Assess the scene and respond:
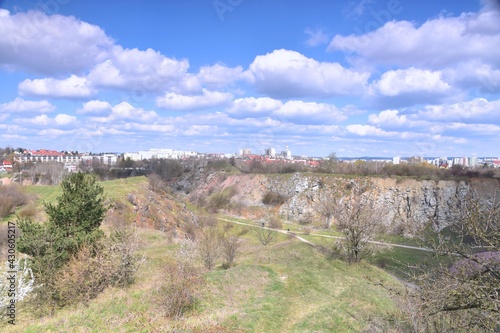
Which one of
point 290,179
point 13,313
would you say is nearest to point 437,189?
point 290,179

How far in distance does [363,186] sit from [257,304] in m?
75.4

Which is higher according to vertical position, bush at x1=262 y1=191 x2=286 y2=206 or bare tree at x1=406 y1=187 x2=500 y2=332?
bare tree at x1=406 y1=187 x2=500 y2=332

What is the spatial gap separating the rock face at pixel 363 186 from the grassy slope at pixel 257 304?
4096 cm

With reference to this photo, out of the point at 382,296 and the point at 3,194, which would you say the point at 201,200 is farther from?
the point at 382,296

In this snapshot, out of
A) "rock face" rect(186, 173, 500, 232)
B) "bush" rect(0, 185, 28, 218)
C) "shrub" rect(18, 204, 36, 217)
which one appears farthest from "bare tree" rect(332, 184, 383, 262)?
"bush" rect(0, 185, 28, 218)

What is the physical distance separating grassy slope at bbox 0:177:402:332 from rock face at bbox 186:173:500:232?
4096cm

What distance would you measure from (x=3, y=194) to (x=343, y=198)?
7302 cm

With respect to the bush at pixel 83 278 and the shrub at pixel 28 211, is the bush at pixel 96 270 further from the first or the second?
the shrub at pixel 28 211

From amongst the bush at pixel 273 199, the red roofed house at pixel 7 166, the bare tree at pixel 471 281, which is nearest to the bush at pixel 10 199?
the bare tree at pixel 471 281

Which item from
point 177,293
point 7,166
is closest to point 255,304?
point 177,293

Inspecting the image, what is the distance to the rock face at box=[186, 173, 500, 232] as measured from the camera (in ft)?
257

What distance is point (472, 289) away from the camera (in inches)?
418

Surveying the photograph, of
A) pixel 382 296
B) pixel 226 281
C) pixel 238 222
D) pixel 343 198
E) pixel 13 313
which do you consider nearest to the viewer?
pixel 13 313

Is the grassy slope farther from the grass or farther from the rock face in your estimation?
the rock face
